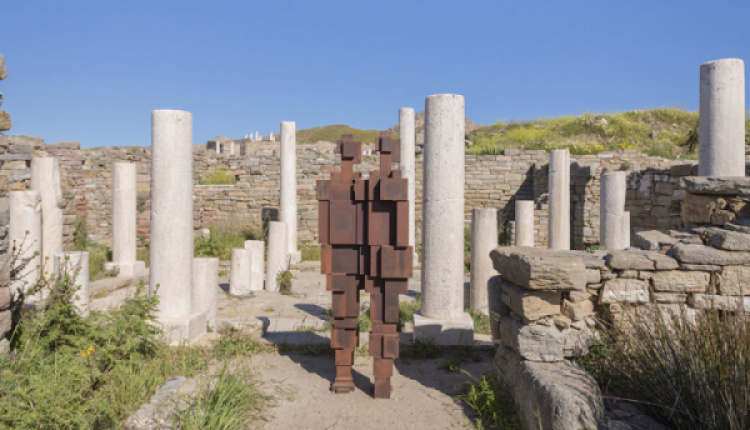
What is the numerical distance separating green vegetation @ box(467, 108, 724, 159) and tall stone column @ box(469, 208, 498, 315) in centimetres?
1400

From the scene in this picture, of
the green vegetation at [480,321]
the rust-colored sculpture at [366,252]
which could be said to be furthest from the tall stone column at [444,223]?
the rust-colored sculpture at [366,252]

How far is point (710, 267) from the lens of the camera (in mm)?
4176

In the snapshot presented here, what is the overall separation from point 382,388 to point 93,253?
10142 mm

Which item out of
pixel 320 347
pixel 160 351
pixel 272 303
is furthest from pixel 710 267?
pixel 272 303

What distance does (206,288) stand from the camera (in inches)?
261

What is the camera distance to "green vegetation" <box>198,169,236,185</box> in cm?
1780

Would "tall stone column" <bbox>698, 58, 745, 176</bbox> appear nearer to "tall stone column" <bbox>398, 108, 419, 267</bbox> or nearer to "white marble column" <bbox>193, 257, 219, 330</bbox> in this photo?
"tall stone column" <bbox>398, 108, 419, 267</bbox>

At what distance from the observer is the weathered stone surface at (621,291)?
4125 mm

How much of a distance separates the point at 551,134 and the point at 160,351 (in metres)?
22.8

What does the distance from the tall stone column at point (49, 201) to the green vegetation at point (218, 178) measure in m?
7.59

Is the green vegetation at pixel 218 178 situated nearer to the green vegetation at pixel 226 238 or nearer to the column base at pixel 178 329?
the green vegetation at pixel 226 238

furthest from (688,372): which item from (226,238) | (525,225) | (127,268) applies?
(226,238)

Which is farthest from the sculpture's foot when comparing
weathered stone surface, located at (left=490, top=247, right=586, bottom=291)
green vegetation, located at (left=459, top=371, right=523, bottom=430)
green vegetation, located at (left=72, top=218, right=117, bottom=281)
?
green vegetation, located at (left=72, top=218, right=117, bottom=281)

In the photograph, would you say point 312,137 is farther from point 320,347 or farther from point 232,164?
point 320,347
